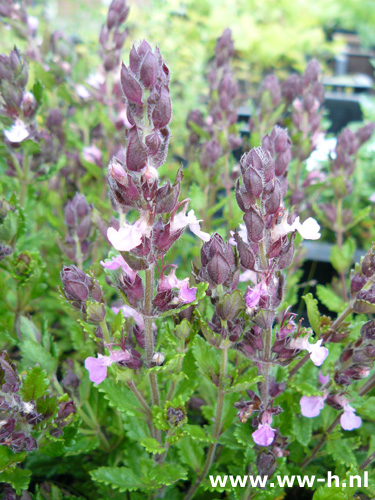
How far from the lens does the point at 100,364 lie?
99cm

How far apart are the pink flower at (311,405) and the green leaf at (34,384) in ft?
2.12

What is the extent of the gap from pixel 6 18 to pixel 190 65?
8.67ft

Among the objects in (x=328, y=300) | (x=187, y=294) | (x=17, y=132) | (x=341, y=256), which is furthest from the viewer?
(x=341, y=256)

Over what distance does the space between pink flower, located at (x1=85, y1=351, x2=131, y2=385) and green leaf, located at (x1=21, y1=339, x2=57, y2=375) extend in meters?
0.33

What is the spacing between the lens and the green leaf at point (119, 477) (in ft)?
3.86

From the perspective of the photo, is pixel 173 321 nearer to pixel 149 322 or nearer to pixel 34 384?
pixel 149 322

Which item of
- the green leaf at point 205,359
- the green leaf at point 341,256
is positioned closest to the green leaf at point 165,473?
the green leaf at point 205,359

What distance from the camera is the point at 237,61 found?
5.73m

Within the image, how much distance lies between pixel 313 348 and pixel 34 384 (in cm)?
66

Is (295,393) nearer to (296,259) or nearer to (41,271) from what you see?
(296,259)

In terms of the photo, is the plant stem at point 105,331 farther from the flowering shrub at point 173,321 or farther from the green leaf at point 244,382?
the green leaf at point 244,382

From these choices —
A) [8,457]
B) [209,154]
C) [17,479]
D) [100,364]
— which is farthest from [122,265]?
[209,154]

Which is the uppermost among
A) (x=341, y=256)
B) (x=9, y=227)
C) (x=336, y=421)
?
(x=341, y=256)

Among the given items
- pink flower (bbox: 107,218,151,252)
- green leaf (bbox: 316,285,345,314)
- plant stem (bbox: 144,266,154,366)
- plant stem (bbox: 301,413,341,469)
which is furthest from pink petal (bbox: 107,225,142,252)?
green leaf (bbox: 316,285,345,314)
